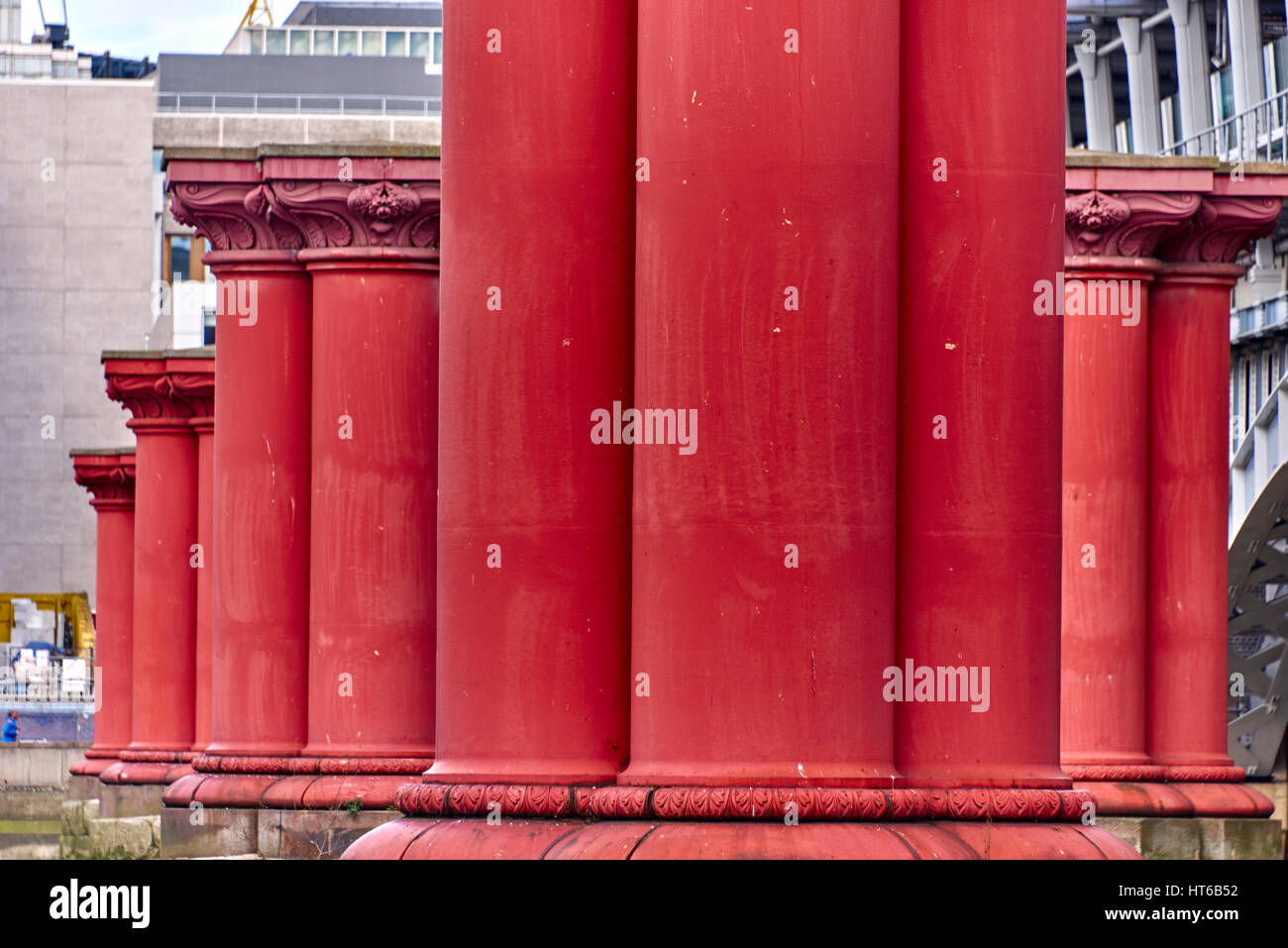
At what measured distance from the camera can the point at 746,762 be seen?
37.8 ft

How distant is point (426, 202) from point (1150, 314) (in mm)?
7656

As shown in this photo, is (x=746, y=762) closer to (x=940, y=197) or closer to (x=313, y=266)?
(x=940, y=197)

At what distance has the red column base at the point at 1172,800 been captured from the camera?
25.3m

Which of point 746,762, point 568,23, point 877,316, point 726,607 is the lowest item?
point 746,762

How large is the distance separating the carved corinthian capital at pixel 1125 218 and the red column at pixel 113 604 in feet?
82.6

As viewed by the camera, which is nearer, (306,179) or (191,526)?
(306,179)

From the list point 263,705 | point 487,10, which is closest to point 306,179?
point 263,705

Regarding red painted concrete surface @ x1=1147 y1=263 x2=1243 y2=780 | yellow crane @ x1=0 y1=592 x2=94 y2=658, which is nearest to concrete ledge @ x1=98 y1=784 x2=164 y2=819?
red painted concrete surface @ x1=1147 y1=263 x2=1243 y2=780

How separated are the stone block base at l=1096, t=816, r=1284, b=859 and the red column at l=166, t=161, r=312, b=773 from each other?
28.0 ft

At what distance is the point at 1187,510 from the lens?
86.8 ft

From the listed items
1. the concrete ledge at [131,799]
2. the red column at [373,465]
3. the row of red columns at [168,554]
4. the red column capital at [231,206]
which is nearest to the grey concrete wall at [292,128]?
the row of red columns at [168,554]

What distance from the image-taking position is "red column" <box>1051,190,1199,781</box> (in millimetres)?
26000

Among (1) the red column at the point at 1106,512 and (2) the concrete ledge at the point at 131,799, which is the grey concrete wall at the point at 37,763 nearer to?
(2) the concrete ledge at the point at 131,799

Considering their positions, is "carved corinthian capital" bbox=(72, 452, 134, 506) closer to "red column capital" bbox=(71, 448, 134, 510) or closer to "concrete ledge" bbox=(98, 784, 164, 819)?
"red column capital" bbox=(71, 448, 134, 510)
